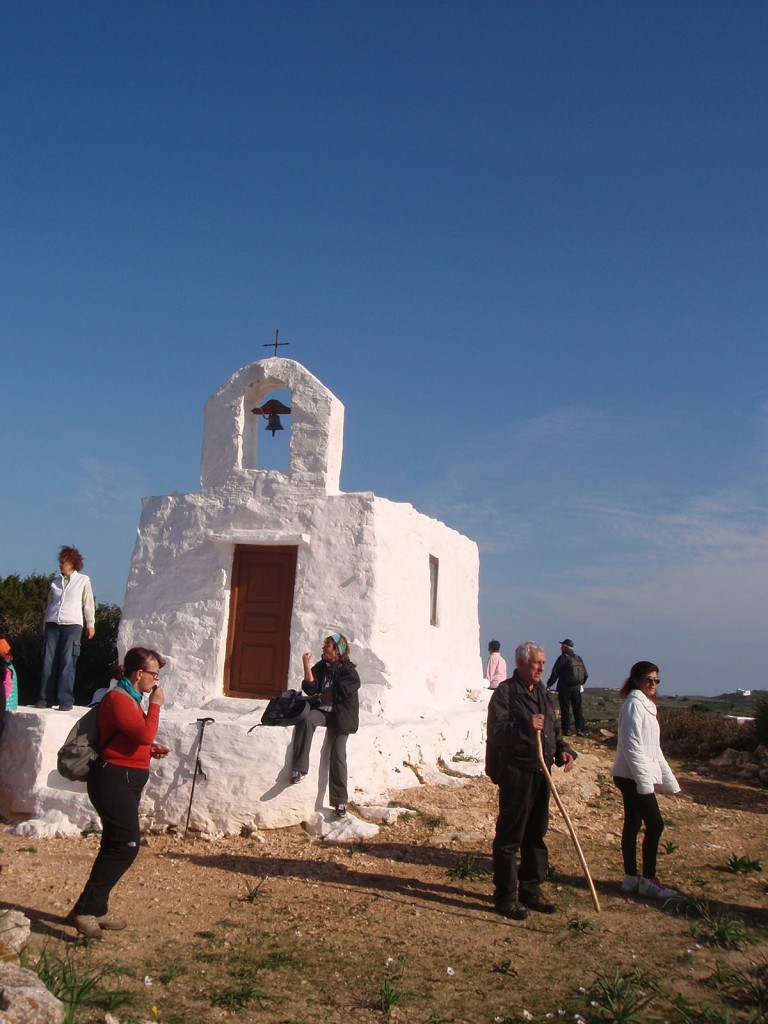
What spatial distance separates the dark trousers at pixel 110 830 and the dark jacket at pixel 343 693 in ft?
9.56

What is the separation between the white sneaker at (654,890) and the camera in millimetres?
5859

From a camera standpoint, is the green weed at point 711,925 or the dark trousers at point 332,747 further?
the dark trousers at point 332,747

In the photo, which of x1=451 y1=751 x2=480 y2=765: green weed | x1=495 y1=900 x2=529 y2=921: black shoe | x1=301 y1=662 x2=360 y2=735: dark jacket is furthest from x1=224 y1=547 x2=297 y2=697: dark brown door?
x1=495 y1=900 x2=529 y2=921: black shoe

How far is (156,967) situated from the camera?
4410 millimetres

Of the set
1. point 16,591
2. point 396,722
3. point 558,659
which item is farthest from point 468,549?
point 16,591

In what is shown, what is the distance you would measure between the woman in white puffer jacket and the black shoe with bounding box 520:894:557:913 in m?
0.79

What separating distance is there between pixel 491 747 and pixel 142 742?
2252 mm

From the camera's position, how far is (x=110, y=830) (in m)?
4.74

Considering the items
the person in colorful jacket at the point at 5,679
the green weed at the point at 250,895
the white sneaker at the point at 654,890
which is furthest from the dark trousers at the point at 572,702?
the person in colorful jacket at the point at 5,679

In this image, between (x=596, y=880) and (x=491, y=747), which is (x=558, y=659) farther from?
(x=491, y=747)

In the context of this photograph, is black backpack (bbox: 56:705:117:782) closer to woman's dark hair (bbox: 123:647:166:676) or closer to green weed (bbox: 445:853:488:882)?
woman's dark hair (bbox: 123:647:166:676)

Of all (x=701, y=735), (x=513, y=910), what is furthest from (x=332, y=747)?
(x=701, y=735)

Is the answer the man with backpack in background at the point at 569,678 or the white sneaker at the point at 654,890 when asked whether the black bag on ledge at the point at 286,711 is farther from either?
the man with backpack in background at the point at 569,678

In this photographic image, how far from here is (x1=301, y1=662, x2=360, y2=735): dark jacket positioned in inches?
297
